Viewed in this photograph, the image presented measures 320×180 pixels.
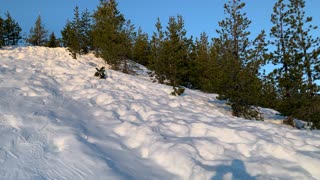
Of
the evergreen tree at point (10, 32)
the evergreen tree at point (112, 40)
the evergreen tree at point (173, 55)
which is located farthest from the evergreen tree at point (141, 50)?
the evergreen tree at point (10, 32)

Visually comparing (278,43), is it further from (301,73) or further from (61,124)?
(61,124)

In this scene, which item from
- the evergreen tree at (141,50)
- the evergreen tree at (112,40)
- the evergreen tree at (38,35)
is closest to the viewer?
the evergreen tree at (112,40)

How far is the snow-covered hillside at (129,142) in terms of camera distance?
15.7 feet

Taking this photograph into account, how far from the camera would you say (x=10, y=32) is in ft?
105

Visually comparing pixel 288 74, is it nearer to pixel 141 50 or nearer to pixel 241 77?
pixel 241 77

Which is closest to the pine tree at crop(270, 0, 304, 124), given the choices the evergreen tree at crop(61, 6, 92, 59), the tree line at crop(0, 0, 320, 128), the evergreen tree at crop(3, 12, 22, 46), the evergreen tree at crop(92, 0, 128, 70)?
the tree line at crop(0, 0, 320, 128)

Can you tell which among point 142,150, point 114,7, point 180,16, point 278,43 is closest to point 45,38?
point 114,7

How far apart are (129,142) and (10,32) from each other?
31793 mm

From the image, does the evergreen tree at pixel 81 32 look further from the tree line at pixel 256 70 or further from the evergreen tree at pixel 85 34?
the tree line at pixel 256 70

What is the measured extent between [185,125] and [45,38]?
135 ft

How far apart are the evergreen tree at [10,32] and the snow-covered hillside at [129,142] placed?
2525 centimetres

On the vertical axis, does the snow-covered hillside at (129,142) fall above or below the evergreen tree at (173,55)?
below

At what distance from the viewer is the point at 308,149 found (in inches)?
234

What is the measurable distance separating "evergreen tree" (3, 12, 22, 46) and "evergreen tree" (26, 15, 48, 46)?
8.71 metres
